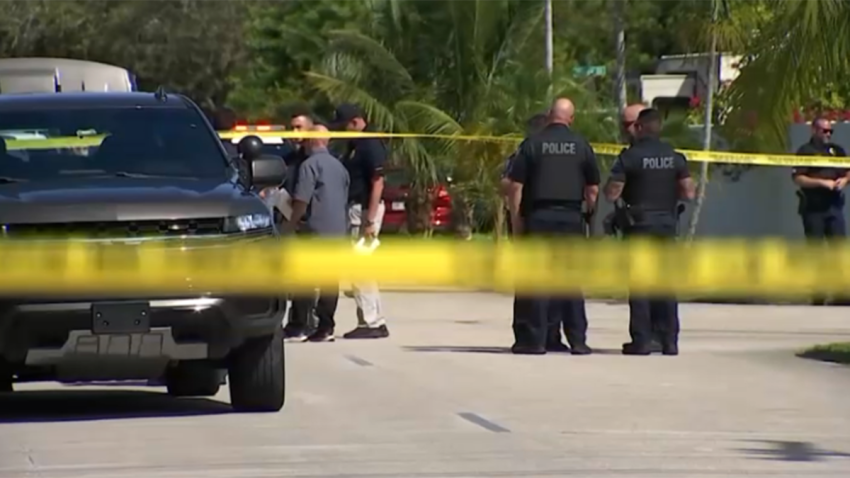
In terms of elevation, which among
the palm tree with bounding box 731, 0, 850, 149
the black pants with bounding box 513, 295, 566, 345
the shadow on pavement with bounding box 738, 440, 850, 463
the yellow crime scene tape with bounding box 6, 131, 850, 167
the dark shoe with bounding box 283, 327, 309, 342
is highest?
the palm tree with bounding box 731, 0, 850, 149

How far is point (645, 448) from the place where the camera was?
372 inches

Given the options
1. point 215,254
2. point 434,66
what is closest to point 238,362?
point 215,254

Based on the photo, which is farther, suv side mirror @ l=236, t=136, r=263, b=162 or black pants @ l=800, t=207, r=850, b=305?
black pants @ l=800, t=207, r=850, b=305

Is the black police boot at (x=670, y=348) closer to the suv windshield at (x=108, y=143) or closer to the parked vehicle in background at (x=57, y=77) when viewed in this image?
the suv windshield at (x=108, y=143)

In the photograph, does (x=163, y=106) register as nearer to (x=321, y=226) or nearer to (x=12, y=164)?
(x=12, y=164)

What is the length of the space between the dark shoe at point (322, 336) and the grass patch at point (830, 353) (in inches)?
147

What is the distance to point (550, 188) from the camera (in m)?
13.7

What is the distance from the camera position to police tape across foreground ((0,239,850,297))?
8.28 m

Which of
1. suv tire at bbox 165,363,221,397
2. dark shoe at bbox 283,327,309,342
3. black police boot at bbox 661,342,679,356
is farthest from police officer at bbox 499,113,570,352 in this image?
suv tire at bbox 165,363,221,397

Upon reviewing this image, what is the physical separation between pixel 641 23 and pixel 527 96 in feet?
70.6

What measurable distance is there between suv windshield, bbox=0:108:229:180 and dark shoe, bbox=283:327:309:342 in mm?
4513

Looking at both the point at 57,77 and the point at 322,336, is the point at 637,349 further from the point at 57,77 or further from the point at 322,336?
the point at 57,77

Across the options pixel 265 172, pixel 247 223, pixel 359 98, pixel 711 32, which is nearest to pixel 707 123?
pixel 711 32

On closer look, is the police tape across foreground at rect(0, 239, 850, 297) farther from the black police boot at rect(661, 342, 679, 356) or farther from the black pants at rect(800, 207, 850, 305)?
the black pants at rect(800, 207, 850, 305)
